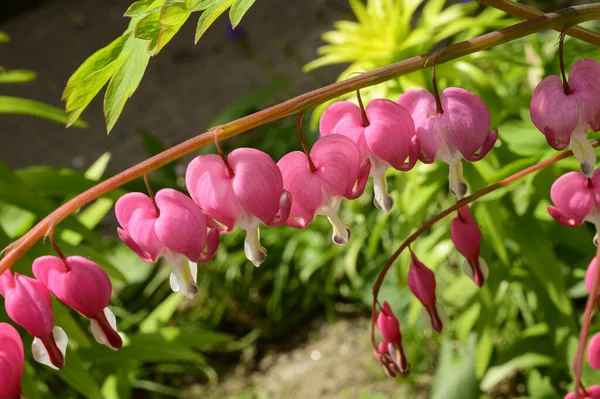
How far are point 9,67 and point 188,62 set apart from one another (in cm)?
120

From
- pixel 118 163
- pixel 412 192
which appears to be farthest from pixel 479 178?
pixel 118 163

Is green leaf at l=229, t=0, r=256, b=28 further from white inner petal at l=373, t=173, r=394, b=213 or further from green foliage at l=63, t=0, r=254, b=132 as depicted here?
white inner petal at l=373, t=173, r=394, b=213

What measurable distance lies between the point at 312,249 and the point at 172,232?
6.83ft

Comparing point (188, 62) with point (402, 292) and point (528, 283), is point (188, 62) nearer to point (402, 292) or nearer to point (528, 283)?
point (402, 292)

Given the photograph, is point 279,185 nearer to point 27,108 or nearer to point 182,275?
point 182,275

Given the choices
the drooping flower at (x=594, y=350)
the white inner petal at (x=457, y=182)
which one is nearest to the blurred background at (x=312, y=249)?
the drooping flower at (x=594, y=350)

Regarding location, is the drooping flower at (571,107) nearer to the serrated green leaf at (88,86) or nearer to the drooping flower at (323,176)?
the drooping flower at (323,176)

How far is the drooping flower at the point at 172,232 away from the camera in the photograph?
63 cm

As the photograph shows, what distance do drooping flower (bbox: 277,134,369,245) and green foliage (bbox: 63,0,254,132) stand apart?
12 centimetres

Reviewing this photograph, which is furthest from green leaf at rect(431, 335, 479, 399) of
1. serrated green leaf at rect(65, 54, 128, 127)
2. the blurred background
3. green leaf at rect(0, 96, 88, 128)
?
serrated green leaf at rect(65, 54, 128, 127)

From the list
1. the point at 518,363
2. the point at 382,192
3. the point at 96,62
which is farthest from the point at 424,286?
the point at 518,363

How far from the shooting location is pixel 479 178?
1548 mm

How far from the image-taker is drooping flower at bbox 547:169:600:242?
0.74 metres

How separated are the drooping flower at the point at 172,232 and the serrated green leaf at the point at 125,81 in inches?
2.7
